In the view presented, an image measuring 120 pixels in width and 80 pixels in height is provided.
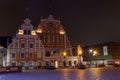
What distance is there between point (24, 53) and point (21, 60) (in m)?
2.57

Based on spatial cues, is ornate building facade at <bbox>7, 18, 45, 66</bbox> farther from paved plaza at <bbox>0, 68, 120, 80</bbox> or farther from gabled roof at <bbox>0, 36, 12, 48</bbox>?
paved plaza at <bbox>0, 68, 120, 80</bbox>

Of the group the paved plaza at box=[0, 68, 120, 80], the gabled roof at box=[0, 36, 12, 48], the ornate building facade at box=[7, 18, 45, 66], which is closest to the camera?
the paved plaza at box=[0, 68, 120, 80]

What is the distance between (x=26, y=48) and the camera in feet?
214

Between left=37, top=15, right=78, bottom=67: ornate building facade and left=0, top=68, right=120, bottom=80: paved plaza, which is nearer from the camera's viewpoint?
left=0, top=68, right=120, bottom=80: paved plaza

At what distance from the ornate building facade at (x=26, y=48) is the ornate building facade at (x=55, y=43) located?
2.51 metres

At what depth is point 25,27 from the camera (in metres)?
64.5

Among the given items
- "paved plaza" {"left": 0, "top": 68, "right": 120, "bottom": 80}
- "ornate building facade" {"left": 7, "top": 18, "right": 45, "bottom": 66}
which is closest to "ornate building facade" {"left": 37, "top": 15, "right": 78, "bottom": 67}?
"ornate building facade" {"left": 7, "top": 18, "right": 45, "bottom": 66}

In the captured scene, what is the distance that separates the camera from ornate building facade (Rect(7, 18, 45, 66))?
6341 centimetres

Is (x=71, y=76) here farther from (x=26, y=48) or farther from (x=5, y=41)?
(x=5, y=41)

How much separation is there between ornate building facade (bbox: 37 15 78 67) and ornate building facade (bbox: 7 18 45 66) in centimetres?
251

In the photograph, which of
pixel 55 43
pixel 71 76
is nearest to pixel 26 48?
pixel 55 43

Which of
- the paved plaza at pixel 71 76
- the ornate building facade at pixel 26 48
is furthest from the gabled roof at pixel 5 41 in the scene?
the paved plaza at pixel 71 76

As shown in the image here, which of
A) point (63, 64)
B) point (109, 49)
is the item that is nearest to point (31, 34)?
point (63, 64)

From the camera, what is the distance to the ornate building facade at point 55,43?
2682 inches
